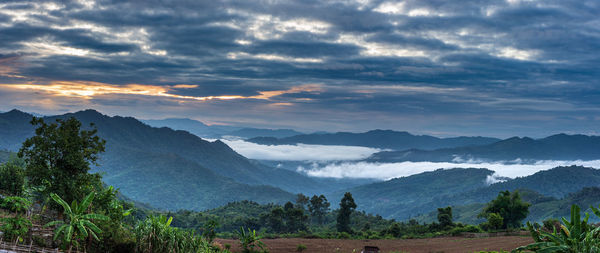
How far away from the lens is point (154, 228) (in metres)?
25.3

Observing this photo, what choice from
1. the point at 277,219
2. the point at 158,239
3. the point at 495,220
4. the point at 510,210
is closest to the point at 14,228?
the point at 158,239

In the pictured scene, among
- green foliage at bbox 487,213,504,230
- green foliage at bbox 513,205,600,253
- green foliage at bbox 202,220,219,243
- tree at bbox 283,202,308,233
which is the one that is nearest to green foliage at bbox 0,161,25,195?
green foliage at bbox 202,220,219,243

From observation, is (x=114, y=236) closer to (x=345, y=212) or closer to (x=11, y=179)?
(x=11, y=179)

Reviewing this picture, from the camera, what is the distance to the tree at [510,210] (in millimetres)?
71375

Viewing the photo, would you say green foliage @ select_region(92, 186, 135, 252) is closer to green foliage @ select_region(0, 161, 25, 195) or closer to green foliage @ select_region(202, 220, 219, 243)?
green foliage @ select_region(202, 220, 219, 243)

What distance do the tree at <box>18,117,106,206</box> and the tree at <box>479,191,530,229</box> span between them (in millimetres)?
65901

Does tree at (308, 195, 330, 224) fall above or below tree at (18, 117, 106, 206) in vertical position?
below

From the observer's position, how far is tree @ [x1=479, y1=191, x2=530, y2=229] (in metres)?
71.4

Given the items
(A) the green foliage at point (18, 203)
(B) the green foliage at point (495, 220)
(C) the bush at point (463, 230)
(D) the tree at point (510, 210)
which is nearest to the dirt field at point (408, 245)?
(C) the bush at point (463, 230)

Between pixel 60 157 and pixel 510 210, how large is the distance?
72.0 metres

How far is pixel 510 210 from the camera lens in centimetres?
7194

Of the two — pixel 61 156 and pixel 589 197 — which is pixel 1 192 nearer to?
Result: pixel 61 156

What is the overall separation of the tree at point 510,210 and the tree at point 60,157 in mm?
65901

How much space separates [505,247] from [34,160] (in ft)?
134
